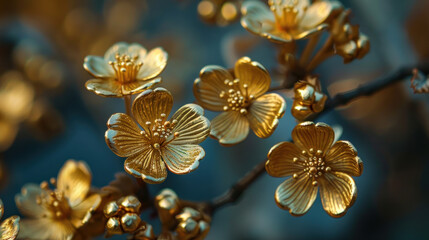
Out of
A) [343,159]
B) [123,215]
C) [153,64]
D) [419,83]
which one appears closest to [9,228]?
[123,215]

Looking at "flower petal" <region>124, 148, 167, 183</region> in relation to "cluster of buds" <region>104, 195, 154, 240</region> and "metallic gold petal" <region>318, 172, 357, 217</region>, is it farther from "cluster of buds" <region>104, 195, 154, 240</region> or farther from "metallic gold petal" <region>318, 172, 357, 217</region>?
"metallic gold petal" <region>318, 172, 357, 217</region>

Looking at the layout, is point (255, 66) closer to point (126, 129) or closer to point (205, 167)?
point (126, 129)

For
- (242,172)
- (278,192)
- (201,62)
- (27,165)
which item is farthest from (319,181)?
(27,165)

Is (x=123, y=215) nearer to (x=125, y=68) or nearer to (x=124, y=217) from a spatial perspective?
(x=124, y=217)

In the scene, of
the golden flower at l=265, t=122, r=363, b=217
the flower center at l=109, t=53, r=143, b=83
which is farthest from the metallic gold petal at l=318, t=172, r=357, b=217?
the flower center at l=109, t=53, r=143, b=83

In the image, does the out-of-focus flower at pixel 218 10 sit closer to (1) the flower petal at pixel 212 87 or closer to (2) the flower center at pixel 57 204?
(1) the flower petal at pixel 212 87

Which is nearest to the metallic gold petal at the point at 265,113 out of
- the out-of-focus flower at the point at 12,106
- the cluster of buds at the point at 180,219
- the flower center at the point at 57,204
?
the cluster of buds at the point at 180,219
